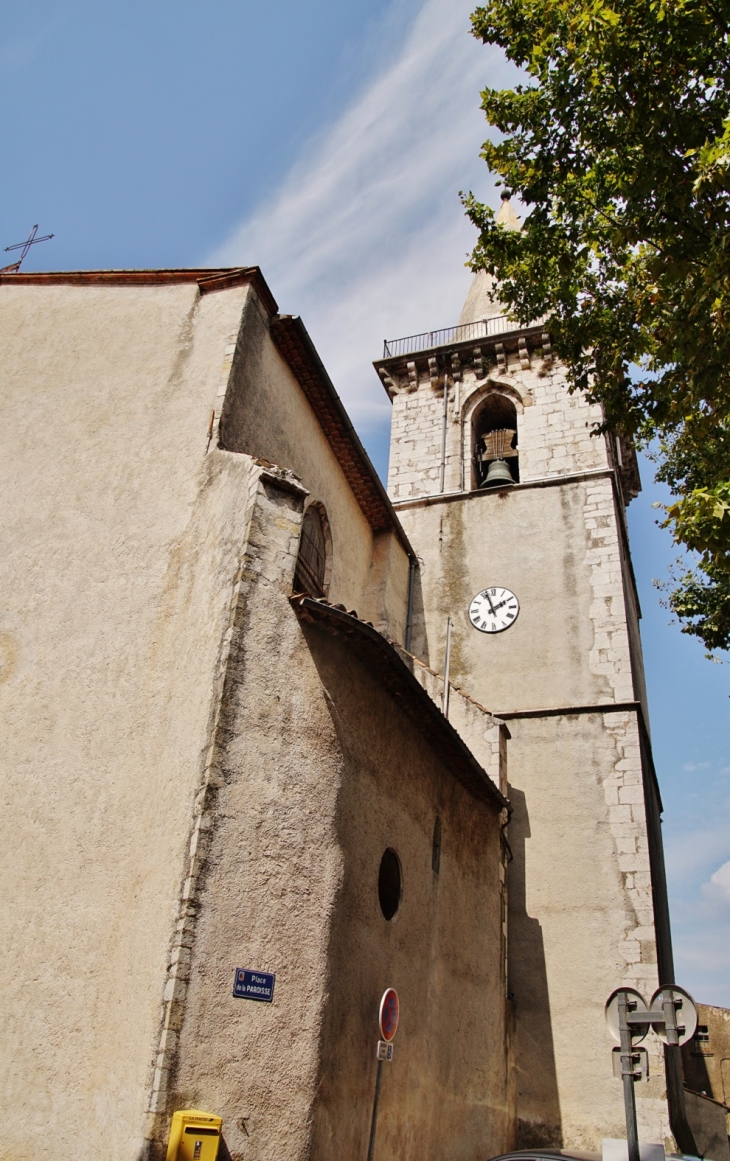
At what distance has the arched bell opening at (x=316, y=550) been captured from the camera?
11125mm

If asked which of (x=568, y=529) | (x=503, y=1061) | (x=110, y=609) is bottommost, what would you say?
(x=503, y=1061)

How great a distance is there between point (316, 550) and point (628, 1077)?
7278 mm

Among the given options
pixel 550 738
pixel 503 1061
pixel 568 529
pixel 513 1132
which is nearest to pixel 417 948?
pixel 503 1061

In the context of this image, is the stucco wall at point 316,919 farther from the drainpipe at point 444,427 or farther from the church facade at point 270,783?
the drainpipe at point 444,427

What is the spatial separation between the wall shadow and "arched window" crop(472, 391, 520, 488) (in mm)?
6761

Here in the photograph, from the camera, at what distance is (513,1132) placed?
9.91 meters

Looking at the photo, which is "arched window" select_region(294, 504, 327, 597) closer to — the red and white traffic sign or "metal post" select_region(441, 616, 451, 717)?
"metal post" select_region(441, 616, 451, 717)

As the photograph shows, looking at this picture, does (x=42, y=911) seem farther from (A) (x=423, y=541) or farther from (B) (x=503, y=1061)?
(A) (x=423, y=541)

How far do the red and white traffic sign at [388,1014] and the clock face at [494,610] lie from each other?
315 inches

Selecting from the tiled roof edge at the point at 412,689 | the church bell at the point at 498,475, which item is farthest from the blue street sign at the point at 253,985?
the church bell at the point at 498,475

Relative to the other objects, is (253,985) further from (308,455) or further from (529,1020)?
(308,455)

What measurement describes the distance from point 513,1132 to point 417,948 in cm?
364

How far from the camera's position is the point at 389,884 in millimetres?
7875

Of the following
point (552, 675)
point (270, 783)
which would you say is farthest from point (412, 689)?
point (552, 675)
